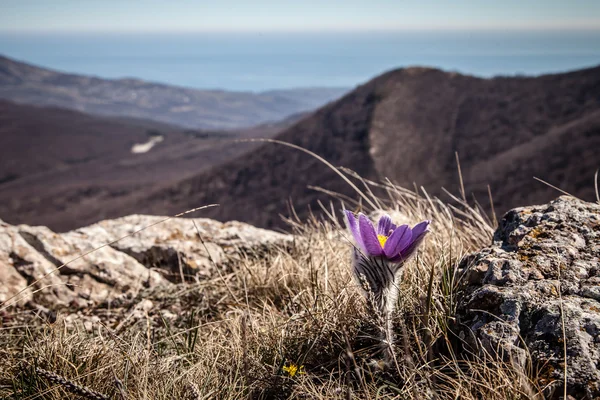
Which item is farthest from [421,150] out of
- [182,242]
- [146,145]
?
[146,145]

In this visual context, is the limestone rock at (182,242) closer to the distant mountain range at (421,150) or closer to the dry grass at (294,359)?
the dry grass at (294,359)

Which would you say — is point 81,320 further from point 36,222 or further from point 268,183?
point 36,222

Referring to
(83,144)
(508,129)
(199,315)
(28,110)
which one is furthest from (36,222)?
(28,110)

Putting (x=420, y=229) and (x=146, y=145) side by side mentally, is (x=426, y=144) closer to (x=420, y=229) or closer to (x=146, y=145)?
(x=420, y=229)

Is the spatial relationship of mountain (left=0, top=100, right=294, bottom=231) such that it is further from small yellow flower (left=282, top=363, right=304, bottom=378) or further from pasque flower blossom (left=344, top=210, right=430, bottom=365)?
pasque flower blossom (left=344, top=210, right=430, bottom=365)

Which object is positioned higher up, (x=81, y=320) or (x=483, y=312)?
(x=483, y=312)

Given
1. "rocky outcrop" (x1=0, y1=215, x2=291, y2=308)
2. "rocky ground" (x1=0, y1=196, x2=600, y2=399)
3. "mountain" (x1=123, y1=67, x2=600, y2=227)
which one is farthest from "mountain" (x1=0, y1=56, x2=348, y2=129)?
"rocky ground" (x1=0, y1=196, x2=600, y2=399)
